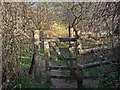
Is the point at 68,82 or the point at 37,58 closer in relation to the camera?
the point at 37,58

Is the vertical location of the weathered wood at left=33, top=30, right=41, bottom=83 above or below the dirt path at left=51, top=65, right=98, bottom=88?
above

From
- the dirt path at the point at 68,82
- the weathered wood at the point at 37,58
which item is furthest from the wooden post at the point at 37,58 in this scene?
the dirt path at the point at 68,82

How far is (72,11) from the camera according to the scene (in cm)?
547

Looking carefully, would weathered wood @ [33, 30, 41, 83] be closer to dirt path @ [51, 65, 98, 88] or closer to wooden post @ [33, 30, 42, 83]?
wooden post @ [33, 30, 42, 83]

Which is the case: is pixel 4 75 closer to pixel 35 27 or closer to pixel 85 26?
pixel 85 26

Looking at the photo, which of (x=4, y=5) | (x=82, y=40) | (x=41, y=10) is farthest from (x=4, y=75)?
(x=41, y=10)

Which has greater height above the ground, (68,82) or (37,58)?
(37,58)

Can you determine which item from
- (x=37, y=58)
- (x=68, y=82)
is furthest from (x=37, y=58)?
(x=68, y=82)

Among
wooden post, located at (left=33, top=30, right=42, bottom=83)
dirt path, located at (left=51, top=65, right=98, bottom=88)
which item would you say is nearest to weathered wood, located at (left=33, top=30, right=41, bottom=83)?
wooden post, located at (left=33, top=30, right=42, bottom=83)

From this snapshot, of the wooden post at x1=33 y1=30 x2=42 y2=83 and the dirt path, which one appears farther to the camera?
the wooden post at x1=33 y1=30 x2=42 y2=83

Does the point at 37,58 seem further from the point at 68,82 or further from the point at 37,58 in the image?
the point at 68,82

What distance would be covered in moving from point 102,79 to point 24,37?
2325mm

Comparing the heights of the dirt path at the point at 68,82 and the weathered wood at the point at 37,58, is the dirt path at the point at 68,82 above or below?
below

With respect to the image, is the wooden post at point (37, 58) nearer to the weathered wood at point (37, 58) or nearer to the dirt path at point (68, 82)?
the weathered wood at point (37, 58)
